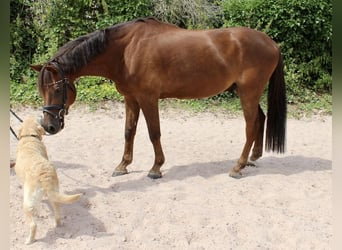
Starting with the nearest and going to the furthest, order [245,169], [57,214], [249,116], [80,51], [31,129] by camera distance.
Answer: [57,214] < [31,129] < [80,51] < [249,116] < [245,169]

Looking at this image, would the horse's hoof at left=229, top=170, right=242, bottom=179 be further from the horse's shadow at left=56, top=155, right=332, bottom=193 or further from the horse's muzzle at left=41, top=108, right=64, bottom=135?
the horse's muzzle at left=41, top=108, right=64, bottom=135

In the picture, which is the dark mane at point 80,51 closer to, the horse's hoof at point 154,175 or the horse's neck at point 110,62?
the horse's neck at point 110,62

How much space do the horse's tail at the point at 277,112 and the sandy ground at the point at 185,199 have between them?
0.39 metres

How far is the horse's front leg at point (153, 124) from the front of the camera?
174 inches

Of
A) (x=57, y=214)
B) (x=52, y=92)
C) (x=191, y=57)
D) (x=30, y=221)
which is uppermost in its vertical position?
(x=191, y=57)

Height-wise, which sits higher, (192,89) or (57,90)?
(57,90)

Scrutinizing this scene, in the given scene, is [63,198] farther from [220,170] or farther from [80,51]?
[220,170]

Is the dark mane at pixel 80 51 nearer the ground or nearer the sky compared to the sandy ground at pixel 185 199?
nearer the sky

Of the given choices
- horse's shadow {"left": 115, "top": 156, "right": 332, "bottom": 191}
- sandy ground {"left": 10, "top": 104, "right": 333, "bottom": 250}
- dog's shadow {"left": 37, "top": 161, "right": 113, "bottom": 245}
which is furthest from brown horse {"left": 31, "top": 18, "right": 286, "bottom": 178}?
dog's shadow {"left": 37, "top": 161, "right": 113, "bottom": 245}

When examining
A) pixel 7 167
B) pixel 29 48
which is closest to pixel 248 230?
pixel 7 167

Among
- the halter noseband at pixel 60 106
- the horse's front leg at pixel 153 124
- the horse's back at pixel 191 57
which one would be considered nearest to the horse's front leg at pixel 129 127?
the horse's front leg at pixel 153 124

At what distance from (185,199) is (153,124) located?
102 cm

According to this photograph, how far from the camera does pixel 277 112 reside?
4938mm

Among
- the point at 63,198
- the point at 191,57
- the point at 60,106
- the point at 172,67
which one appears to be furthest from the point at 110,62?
the point at 63,198
